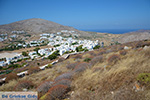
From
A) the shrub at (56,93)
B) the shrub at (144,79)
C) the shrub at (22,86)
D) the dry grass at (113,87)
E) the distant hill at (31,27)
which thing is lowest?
the shrub at (22,86)

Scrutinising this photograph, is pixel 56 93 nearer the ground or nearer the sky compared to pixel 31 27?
nearer the ground

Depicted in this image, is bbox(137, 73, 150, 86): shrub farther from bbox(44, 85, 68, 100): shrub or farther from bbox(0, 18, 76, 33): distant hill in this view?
bbox(0, 18, 76, 33): distant hill

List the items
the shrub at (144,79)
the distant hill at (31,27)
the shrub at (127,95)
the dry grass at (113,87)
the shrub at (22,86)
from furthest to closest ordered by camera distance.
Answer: the distant hill at (31,27) → the shrub at (22,86) → the shrub at (144,79) → the dry grass at (113,87) → the shrub at (127,95)

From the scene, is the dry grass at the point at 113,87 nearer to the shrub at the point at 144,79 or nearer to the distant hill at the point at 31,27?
the shrub at the point at 144,79

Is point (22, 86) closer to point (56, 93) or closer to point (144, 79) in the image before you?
point (56, 93)

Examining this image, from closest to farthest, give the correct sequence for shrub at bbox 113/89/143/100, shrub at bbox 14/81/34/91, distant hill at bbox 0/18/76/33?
shrub at bbox 113/89/143/100 < shrub at bbox 14/81/34/91 < distant hill at bbox 0/18/76/33

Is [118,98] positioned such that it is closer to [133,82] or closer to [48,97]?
[133,82]

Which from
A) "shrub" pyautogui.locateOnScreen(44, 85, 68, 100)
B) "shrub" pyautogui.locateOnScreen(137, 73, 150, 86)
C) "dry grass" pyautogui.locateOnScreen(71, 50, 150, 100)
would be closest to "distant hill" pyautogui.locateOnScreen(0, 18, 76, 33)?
"shrub" pyautogui.locateOnScreen(44, 85, 68, 100)

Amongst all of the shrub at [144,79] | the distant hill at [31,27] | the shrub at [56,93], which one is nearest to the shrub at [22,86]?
the shrub at [56,93]

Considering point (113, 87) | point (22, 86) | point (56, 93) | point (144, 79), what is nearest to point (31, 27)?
point (22, 86)

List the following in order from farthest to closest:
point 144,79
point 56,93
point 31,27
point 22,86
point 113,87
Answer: point 31,27 → point 22,86 → point 56,93 → point 113,87 → point 144,79

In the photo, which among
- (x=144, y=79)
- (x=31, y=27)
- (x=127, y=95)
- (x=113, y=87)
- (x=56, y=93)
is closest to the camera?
(x=127, y=95)

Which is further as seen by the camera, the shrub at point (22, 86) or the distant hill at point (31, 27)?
the distant hill at point (31, 27)

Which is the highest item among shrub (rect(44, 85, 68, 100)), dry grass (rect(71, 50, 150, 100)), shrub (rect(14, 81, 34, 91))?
dry grass (rect(71, 50, 150, 100))
